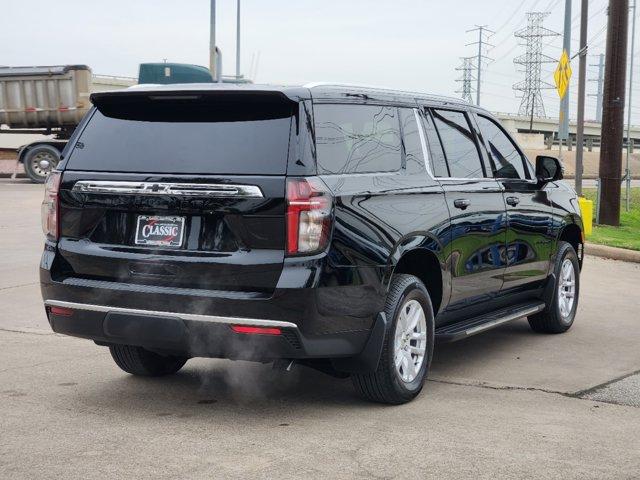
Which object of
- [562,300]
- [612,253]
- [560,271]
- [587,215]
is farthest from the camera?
[587,215]

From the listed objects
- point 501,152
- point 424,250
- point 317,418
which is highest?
point 501,152

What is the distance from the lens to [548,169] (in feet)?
27.6

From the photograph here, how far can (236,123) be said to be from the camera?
5617mm

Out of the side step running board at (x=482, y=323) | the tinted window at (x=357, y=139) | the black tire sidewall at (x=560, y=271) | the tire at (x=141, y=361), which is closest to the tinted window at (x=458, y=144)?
the tinted window at (x=357, y=139)

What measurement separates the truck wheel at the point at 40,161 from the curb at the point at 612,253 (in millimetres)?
14921

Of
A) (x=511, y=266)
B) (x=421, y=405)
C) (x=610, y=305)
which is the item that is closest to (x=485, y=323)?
(x=511, y=266)

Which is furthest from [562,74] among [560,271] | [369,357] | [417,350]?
[369,357]

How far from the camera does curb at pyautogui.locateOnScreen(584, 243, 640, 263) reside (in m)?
14.3

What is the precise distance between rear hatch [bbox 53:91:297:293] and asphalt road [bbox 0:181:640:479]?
79cm

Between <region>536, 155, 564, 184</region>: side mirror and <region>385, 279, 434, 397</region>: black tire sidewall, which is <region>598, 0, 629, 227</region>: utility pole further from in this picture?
<region>385, 279, 434, 397</region>: black tire sidewall

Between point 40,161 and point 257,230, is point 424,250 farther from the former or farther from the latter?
point 40,161

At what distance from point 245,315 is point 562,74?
57.6ft

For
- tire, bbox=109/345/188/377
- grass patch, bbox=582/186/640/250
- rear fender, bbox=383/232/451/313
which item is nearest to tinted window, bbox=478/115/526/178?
rear fender, bbox=383/232/451/313

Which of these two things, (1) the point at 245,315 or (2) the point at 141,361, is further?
(2) the point at 141,361
